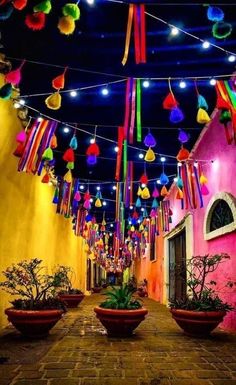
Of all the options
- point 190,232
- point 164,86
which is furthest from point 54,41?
point 190,232

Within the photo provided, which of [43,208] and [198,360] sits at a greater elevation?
[43,208]

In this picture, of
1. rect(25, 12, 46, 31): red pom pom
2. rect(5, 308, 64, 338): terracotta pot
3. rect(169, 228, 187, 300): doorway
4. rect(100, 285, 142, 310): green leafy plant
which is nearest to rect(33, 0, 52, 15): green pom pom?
rect(25, 12, 46, 31): red pom pom

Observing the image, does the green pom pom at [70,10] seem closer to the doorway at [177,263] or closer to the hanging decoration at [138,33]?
the hanging decoration at [138,33]

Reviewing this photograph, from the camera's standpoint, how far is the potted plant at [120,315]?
5.62 metres

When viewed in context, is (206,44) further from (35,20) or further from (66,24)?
(35,20)

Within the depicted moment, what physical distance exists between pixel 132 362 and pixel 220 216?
431 centimetres

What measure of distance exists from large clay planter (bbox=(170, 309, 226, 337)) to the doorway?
15.8ft

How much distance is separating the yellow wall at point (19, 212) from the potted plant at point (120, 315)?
2.11m

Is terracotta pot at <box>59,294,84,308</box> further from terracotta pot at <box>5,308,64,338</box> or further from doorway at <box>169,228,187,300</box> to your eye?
terracotta pot at <box>5,308,64,338</box>

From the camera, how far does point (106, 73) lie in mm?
6199

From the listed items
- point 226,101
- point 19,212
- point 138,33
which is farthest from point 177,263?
point 138,33

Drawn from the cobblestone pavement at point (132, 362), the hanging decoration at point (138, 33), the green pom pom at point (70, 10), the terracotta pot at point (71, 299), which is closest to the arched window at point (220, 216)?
the cobblestone pavement at point (132, 362)

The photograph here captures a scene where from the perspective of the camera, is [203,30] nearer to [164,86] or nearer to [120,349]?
[164,86]

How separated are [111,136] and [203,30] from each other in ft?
14.1
